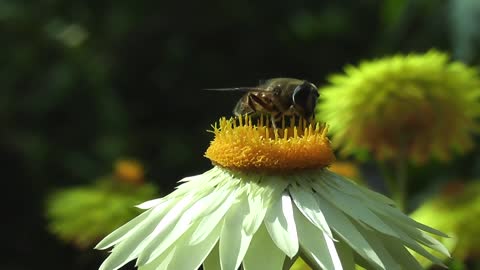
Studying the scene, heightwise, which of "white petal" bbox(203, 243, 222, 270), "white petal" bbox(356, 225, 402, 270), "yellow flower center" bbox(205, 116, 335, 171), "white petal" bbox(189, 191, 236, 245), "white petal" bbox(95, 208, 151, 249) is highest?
"yellow flower center" bbox(205, 116, 335, 171)

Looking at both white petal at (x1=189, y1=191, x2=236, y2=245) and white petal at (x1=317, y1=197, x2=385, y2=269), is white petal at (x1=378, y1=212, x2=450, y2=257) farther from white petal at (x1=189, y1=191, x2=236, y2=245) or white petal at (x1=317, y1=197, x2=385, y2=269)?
white petal at (x1=189, y1=191, x2=236, y2=245)

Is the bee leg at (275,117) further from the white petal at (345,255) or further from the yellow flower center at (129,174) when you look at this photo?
the yellow flower center at (129,174)

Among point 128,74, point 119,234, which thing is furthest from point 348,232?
point 128,74

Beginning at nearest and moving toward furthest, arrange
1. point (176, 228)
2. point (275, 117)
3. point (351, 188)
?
point (176, 228), point (351, 188), point (275, 117)

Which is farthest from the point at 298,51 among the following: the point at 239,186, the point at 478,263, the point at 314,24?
the point at 239,186

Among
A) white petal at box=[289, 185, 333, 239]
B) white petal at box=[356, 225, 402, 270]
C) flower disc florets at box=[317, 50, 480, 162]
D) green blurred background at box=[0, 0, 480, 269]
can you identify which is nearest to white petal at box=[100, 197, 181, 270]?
white petal at box=[289, 185, 333, 239]

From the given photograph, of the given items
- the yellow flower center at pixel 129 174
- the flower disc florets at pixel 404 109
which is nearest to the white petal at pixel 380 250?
the flower disc florets at pixel 404 109

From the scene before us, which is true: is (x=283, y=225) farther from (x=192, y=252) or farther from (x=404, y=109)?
(x=404, y=109)
